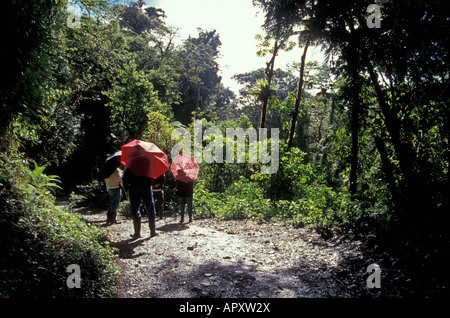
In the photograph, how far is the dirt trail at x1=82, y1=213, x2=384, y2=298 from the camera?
3371 mm

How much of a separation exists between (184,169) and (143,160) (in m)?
1.92

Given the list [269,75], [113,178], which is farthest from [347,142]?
[269,75]

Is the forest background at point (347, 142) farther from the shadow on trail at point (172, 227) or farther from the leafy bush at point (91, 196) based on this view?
the leafy bush at point (91, 196)

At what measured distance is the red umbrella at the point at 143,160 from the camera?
5582 millimetres

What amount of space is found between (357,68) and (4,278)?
276 inches

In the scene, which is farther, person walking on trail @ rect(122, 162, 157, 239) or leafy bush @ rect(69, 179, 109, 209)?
leafy bush @ rect(69, 179, 109, 209)

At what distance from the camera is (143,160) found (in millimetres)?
5629

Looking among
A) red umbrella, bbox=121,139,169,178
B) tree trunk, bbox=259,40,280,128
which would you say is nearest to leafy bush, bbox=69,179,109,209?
red umbrella, bbox=121,139,169,178

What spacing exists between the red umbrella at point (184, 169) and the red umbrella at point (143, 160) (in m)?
1.35

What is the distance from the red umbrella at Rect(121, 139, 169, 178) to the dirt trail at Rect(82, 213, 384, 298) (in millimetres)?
1567

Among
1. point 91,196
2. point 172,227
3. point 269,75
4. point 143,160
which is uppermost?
point 269,75

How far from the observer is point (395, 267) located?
145 inches

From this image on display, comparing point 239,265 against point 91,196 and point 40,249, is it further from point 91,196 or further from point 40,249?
point 91,196

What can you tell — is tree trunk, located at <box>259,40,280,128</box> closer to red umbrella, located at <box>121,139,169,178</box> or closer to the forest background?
the forest background
